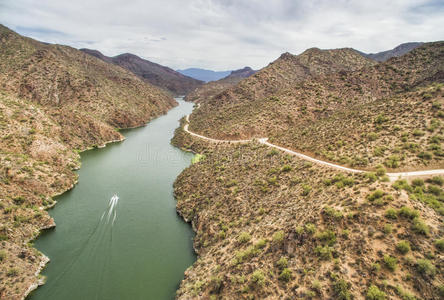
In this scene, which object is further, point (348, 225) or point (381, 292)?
point (348, 225)

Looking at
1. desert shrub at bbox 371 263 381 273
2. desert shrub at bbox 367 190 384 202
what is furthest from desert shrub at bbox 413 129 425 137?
desert shrub at bbox 371 263 381 273

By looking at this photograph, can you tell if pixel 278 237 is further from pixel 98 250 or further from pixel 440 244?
pixel 98 250

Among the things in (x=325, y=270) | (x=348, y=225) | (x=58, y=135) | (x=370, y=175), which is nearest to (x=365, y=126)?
(x=370, y=175)

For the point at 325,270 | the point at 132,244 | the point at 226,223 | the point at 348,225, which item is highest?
the point at 348,225

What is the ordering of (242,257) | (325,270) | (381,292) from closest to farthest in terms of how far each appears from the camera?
(381,292) < (325,270) < (242,257)

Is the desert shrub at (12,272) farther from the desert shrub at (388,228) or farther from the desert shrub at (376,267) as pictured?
the desert shrub at (388,228)

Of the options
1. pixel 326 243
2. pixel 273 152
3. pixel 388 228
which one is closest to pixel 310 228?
pixel 326 243

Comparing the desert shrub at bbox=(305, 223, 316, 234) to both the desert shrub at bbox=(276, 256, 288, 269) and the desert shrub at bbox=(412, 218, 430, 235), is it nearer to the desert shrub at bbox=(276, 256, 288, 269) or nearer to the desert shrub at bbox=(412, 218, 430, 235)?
the desert shrub at bbox=(276, 256, 288, 269)

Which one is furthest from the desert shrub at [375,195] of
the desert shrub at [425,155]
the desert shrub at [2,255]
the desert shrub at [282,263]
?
the desert shrub at [2,255]

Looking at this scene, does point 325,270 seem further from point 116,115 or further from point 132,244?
point 116,115
